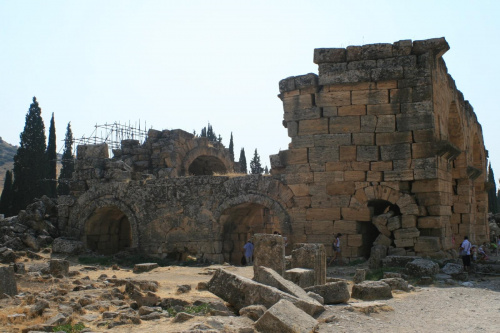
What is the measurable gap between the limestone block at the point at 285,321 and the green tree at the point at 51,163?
79.2ft

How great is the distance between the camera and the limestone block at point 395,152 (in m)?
12.3

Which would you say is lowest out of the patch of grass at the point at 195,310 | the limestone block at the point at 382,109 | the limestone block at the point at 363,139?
the patch of grass at the point at 195,310

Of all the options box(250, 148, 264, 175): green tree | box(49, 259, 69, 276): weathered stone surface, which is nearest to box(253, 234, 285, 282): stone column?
box(49, 259, 69, 276): weathered stone surface

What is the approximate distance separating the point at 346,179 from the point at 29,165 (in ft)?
66.0

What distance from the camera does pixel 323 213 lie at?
1284cm

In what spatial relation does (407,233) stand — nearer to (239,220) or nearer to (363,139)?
(363,139)

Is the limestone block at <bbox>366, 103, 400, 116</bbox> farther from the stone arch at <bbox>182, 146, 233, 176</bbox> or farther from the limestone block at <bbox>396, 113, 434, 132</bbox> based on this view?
the stone arch at <bbox>182, 146, 233, 176</bbox>

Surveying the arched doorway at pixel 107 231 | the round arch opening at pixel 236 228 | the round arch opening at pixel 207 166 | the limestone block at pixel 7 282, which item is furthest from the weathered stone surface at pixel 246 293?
the round arch opening at pixel 207 166

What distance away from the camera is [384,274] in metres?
9.98

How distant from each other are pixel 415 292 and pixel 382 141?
4596 mm

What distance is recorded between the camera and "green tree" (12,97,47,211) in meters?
26.5

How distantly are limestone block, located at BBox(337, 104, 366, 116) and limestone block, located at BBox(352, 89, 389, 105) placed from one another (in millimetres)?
106

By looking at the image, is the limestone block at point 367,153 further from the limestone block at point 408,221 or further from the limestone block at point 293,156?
the limestone block at point 408,221

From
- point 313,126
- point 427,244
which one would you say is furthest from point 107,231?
point 427,244
